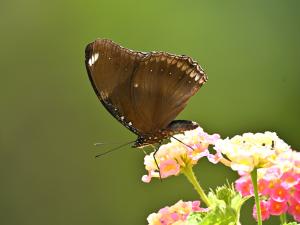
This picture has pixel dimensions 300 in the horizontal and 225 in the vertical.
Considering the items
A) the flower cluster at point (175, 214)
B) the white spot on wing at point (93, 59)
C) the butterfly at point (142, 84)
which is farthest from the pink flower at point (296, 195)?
the white spot on wing at point (93, 59)

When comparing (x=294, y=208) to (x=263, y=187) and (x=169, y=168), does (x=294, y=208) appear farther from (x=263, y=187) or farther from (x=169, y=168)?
(x=169, y=168)

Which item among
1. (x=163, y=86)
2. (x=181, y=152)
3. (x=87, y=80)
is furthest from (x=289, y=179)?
(x=87, y=80)

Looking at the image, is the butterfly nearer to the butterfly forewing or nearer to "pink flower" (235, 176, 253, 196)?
the butterfly forewing

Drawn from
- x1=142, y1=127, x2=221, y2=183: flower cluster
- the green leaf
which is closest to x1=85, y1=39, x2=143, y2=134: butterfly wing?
x1=142, y1=127, x2=221, y2=183: flower cluster

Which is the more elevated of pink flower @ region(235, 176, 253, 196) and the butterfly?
the butterfly

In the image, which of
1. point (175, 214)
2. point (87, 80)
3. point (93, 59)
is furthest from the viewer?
point (87, 80)

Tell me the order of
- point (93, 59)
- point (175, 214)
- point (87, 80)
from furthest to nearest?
point (87, 80) < point (93, 59) < point (175, 214)
